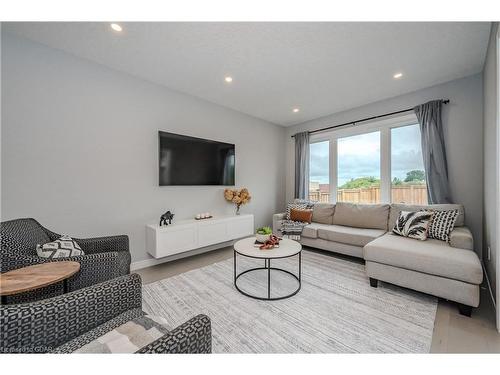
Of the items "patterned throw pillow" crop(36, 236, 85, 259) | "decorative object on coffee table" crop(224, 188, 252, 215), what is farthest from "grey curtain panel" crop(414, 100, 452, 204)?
"patterned throw pillow" crop(36, 236, 85, 259)

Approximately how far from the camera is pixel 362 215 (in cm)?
326

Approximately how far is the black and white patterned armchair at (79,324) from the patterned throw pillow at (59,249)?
84 centimetres

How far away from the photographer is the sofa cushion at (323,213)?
3.63 m

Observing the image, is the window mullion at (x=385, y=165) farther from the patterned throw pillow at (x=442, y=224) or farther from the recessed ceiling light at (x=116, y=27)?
the recessed ceiling light at (x=116, y=27)

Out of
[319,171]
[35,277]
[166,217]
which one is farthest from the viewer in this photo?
[319,171]

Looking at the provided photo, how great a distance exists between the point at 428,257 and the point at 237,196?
2656 millimetres

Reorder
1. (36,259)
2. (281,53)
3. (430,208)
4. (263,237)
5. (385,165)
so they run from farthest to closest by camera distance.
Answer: (385,165) → (430,208) → (263,237) → (281,53) → (36,259)

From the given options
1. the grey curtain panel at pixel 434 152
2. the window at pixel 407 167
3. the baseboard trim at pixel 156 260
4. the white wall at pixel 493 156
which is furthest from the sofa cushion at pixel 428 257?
the baseboard trim at pixel 156 260

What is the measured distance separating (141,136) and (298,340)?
283cm

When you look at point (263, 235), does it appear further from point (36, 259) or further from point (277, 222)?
point (36, 259)

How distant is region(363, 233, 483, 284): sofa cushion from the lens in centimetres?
171

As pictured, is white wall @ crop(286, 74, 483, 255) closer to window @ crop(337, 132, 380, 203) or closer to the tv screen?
window @ crop(337, 132, 380, 203)

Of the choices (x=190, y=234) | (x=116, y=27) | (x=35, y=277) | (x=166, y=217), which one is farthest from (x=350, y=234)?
(x=116, y=27)

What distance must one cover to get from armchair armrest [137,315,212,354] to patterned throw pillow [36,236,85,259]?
142cm
